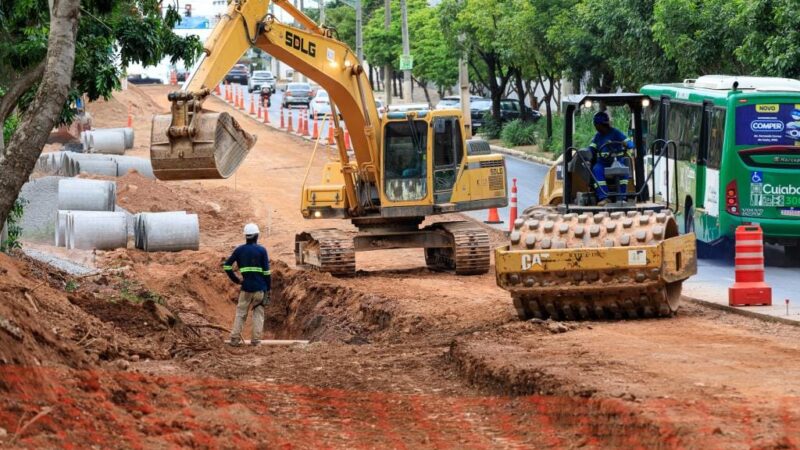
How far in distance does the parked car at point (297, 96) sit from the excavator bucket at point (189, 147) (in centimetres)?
6203

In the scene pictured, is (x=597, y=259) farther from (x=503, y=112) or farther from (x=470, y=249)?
(x=503, y=112)

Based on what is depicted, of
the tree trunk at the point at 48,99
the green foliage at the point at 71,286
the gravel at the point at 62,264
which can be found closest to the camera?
the tree trunk at the point at 48,99

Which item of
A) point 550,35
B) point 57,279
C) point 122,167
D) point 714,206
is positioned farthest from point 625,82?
point 57,279

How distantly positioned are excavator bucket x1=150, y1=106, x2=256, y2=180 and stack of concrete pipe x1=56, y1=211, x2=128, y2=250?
11181 mm

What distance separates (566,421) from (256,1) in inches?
354

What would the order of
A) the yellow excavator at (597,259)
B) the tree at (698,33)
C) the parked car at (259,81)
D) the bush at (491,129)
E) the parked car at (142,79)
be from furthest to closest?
the parked car at (142,79) → the parked car at (259,81) → the bush at (491,129) → the tree at (698,33) → the yellow excavator at (597,259)

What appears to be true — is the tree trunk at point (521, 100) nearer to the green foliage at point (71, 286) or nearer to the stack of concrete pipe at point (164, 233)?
the stack of concrete pipe at point (164, 233)

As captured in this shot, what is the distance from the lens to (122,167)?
121ft

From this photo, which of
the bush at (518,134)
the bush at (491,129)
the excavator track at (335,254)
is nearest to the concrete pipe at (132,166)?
the excavator track at (335,254)

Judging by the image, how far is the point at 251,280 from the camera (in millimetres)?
17703

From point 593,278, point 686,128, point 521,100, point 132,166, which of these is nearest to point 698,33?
point 686,128

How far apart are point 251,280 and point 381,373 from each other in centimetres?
339

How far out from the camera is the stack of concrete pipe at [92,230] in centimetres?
2622

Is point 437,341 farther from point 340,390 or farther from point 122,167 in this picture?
point 122,167
